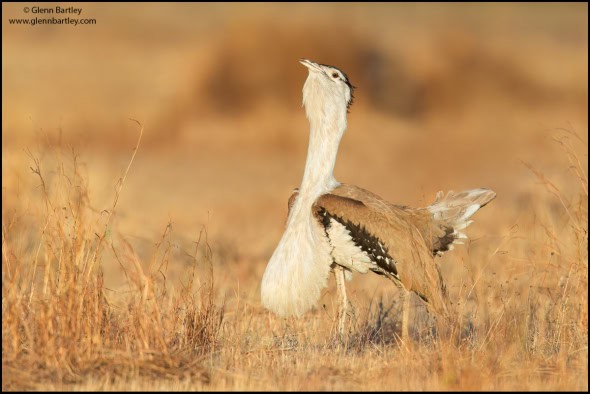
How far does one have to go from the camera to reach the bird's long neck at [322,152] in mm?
6805

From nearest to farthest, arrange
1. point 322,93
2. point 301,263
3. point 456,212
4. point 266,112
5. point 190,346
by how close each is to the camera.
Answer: point 190,346
point 301,263
point 322,93
point 456,212
point 266,112

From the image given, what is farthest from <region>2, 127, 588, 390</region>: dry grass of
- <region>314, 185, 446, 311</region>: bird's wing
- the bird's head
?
the bird's head

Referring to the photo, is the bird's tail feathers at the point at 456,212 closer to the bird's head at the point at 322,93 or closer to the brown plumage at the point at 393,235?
the brown plumage at the point at 393,235

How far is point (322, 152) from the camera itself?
6.84 meters

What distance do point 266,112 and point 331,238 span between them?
14.1 metres

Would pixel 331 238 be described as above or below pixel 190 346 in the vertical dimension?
above

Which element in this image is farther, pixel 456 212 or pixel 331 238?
pixel 456 212

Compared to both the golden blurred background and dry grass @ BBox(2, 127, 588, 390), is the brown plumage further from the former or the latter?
the golden blurred background

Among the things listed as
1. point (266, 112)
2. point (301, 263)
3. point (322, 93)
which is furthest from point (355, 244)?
point (266, 112)

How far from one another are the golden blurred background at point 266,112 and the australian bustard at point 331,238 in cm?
391

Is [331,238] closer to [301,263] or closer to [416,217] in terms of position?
[301,263]

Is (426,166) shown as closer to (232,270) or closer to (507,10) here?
(232,270)

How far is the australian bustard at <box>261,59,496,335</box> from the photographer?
21.5 ft

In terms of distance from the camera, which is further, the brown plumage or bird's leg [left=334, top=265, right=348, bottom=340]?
bird's leg [left=334, top=265, right=348, bottom=340]
